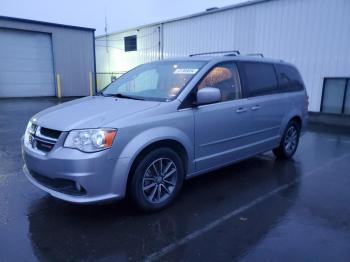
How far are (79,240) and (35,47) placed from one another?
17708mm

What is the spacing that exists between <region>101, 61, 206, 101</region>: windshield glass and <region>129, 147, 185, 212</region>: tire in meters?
0.75

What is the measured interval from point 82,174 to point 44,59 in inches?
690

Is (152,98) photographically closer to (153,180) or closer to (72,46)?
(153,180)

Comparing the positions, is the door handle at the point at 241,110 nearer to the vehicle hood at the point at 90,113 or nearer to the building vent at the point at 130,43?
the vehicle hood at the point at 90,113

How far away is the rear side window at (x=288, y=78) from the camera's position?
5.42 m

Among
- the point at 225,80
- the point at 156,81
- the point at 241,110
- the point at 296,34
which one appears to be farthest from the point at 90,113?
the point at 296,34

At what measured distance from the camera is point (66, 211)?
3.50 meters

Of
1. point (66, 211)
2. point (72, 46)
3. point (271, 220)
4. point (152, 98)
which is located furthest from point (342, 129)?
point (72, 46)

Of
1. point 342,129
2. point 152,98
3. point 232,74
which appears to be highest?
point 232,74

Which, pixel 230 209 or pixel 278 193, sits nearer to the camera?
pixel 230 209

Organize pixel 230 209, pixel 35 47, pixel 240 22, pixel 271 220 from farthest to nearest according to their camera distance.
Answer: pixel 35 47, pixel 240 22, pixel 230 209, pixel 271 220

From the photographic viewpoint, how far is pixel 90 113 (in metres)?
3.31

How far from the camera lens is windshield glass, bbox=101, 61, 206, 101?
381 centimetres

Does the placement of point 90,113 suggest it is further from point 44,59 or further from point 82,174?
point 44,59
